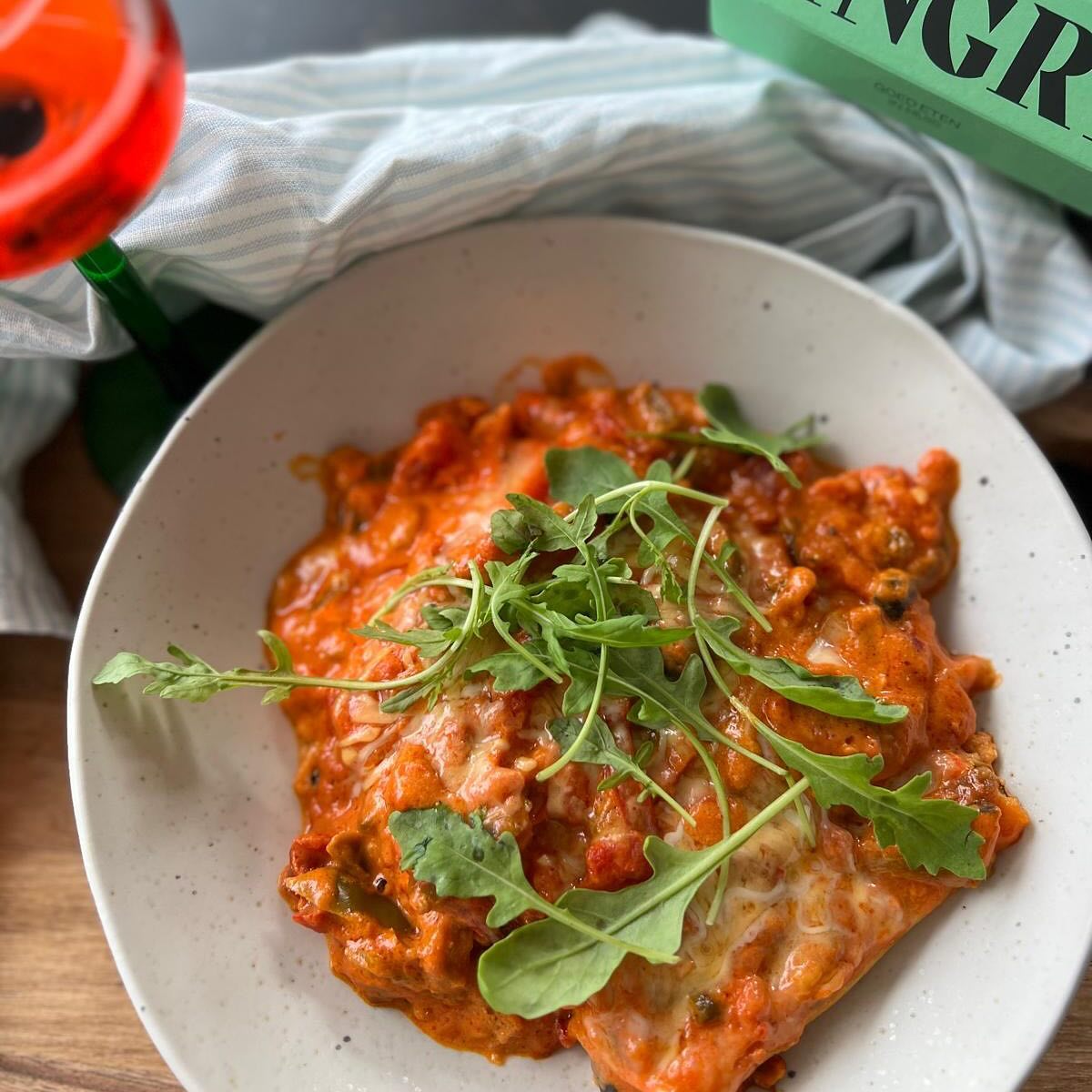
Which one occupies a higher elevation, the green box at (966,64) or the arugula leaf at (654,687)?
the green box at (966,64)

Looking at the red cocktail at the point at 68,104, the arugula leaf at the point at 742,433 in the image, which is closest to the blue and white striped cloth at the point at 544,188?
the arugula leaf at the point at 742,433

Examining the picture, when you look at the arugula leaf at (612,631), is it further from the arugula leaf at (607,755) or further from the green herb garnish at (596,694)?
the arugula leaf at (607,755)

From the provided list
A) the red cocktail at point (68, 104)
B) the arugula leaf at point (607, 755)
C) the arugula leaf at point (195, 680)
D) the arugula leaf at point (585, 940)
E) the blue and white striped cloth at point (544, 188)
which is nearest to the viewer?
the red cocktail at point (68, 104)

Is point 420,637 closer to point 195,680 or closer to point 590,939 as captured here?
point 195,680

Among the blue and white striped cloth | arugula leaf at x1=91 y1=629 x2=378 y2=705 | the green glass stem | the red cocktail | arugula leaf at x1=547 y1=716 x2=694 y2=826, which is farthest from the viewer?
the blue and white striped cloth

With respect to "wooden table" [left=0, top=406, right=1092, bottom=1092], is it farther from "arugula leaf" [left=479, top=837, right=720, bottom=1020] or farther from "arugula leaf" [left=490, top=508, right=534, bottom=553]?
"arugula leaf" [left=490, top=508, right=534, bottom=553]

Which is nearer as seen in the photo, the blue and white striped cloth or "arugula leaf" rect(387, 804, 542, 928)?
"arugula leaf" rect(387, 804, 542, 928)

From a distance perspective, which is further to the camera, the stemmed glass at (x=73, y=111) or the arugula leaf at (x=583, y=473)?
the arugula leaf at (x=583, y=473)

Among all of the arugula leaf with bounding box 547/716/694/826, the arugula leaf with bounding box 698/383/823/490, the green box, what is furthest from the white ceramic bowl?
the arugula leaf with bounding box 547/716/694/826

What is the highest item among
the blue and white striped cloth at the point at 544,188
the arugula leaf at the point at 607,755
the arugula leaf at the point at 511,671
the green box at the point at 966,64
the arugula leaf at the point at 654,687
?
the green box at the point at 966,64
